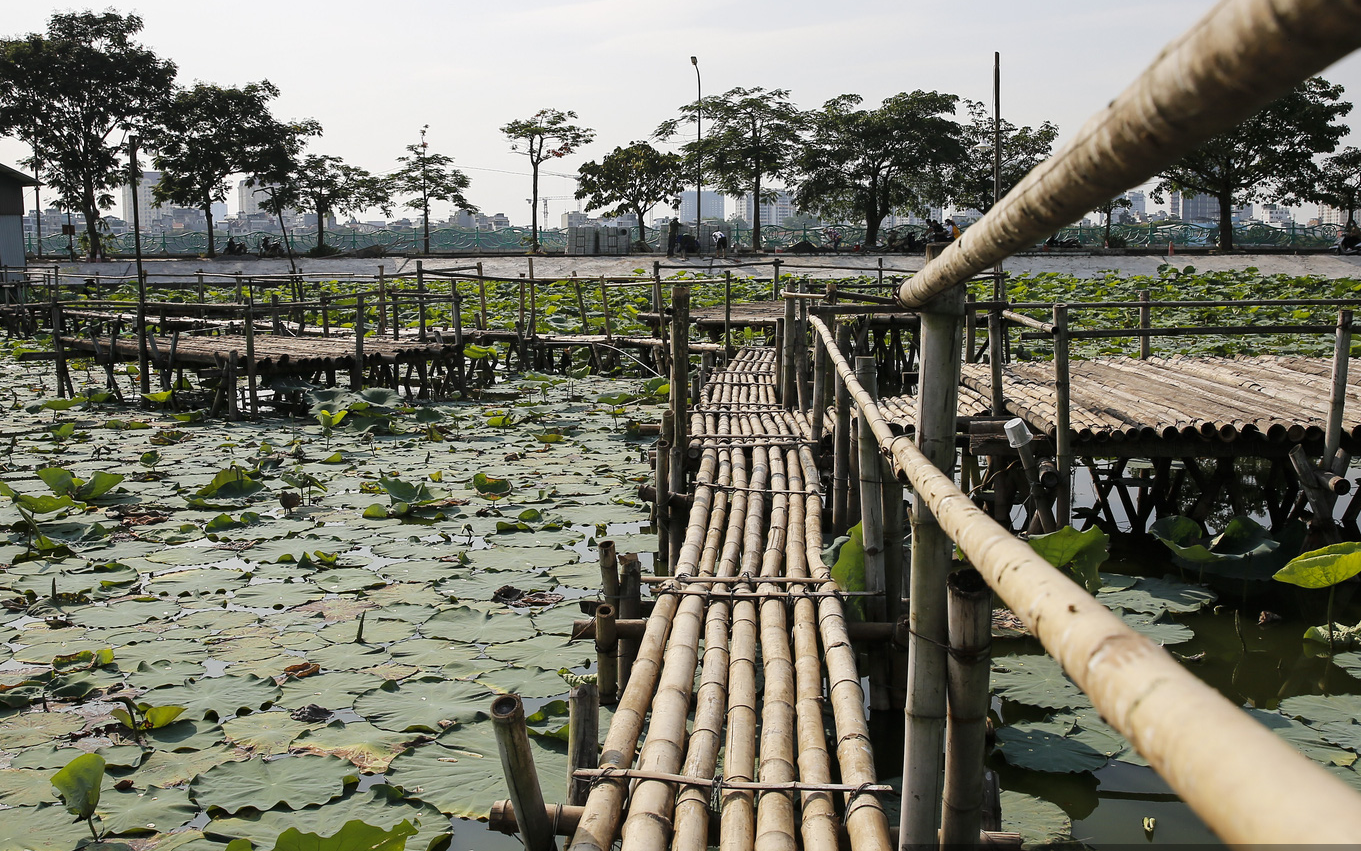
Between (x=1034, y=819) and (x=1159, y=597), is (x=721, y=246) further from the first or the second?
(x=1034, y=819)

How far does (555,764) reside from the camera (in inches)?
133

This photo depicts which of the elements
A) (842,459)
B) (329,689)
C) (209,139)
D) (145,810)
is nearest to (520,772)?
(145,810)

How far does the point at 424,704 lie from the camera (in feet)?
12.3

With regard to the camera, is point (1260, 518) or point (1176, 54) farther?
point (1260, 518)

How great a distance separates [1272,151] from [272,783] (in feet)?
106

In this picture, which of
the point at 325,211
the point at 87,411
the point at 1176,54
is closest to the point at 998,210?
the point at 1176,54

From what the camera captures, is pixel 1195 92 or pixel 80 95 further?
pixel 80 95

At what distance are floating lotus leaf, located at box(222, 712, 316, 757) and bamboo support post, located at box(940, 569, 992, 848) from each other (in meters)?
2.57

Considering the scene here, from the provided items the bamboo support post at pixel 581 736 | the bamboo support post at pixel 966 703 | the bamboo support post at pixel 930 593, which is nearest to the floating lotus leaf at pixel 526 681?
the bamboo support post at pixel 581 736

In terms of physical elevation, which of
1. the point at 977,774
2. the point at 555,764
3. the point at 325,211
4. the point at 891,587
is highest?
the point at 325,211

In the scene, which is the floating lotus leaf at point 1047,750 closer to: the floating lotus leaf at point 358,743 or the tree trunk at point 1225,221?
the floating lotus leaf at point 358,743

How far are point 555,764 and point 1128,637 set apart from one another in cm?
292

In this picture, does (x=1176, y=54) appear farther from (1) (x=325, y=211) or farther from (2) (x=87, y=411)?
(1) (x=325, y=211)

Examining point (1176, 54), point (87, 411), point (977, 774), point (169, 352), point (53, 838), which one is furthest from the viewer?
point (169, 352)
